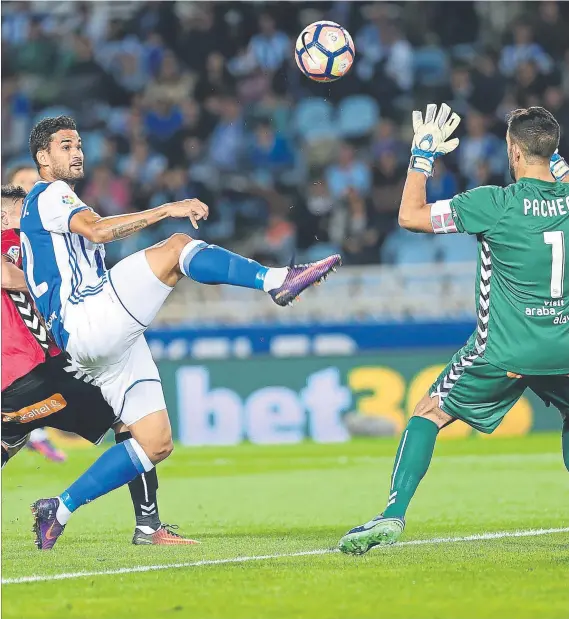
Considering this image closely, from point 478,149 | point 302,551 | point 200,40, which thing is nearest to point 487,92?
point 478,149

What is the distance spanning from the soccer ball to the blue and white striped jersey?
7.52ft

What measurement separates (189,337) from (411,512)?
6.95 m

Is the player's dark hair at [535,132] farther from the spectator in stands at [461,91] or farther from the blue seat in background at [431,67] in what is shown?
the blue seat in background at [431,67]

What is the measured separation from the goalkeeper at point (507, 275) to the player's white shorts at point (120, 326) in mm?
1350

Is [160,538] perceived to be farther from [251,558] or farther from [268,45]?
[268,45]

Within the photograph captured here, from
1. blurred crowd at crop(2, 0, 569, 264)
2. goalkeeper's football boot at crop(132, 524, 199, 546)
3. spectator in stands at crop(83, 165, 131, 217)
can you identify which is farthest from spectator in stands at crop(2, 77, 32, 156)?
goalkeeper's football boot at crop(132, 524, 199, 546)

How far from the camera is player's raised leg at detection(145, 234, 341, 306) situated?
6.22m

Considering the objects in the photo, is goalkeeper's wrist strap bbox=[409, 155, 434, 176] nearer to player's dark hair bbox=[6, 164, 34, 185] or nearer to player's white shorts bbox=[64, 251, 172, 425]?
player's white shorts bbox=[64, 251, 172, 425]

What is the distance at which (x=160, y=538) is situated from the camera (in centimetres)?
694

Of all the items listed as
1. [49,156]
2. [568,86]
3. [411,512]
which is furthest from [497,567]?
[568,86]

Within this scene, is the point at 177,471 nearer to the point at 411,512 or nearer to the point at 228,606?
the point at 411,512

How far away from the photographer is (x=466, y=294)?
14672mm

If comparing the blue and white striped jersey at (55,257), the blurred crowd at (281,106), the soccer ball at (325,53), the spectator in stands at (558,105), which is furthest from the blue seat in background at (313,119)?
the blue and white striped jersey at (55,257)

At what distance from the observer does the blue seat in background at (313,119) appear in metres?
17.7
